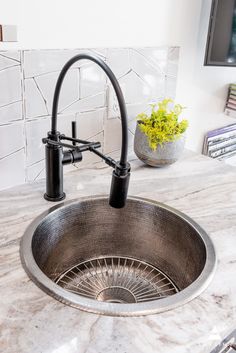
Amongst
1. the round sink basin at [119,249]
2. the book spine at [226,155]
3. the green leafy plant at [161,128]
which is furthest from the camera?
the book spine at [226,155]

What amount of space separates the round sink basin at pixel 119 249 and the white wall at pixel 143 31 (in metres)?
0.47

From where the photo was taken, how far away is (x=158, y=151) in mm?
1122

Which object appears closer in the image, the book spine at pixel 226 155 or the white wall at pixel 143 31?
the white wall at pixel 143 31

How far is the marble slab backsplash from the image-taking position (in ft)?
3.02

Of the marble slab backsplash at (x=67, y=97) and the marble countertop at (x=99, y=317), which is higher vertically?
the marble slab backsplash at (x=67, y=97)

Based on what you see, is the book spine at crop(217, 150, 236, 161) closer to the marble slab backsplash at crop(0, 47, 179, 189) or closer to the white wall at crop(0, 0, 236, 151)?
the white wall at crop(0, 0, 236, 151)

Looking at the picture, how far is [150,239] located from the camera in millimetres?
1014

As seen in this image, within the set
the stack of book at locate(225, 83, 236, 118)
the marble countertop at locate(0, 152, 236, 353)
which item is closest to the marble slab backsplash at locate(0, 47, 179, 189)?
the marble countertop at locate(0, 152, 236, 353)

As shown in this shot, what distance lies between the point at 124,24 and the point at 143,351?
922 mm

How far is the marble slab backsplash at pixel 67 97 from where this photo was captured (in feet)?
3.02

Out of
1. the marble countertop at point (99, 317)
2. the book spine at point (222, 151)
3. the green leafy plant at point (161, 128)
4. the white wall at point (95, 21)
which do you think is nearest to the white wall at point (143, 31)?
the white wall at point (95, 21)

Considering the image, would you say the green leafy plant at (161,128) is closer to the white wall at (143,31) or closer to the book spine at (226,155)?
the white wall at (143,31)

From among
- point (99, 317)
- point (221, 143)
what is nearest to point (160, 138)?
point (99, 317)

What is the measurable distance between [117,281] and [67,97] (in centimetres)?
54
